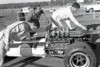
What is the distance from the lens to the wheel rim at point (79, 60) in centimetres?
480

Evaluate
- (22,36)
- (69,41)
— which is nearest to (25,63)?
(22,36)

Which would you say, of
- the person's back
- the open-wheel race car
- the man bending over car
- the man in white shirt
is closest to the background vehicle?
the man bending over car

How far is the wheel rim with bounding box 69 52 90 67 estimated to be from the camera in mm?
4801

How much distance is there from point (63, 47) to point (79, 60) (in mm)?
576

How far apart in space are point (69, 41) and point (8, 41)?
1.78m

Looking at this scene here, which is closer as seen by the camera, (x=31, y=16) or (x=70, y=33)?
(x=70, y=33)

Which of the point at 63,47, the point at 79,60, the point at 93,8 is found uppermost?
the point at 93,8

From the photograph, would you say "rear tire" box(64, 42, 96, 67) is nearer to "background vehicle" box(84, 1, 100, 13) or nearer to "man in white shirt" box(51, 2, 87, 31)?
"man in white shirt" box(51, 2, 87, 31)

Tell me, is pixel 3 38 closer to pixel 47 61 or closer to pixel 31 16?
pixel 47 61

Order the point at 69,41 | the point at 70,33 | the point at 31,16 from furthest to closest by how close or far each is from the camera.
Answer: the point at 31,16 < the point at 70,33 < the point at 69,41

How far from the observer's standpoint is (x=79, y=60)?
16.2 ft

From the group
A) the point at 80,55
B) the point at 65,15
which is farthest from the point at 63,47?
the point at 65,15

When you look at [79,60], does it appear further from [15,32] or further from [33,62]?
[15,32]

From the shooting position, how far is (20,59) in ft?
21.0
